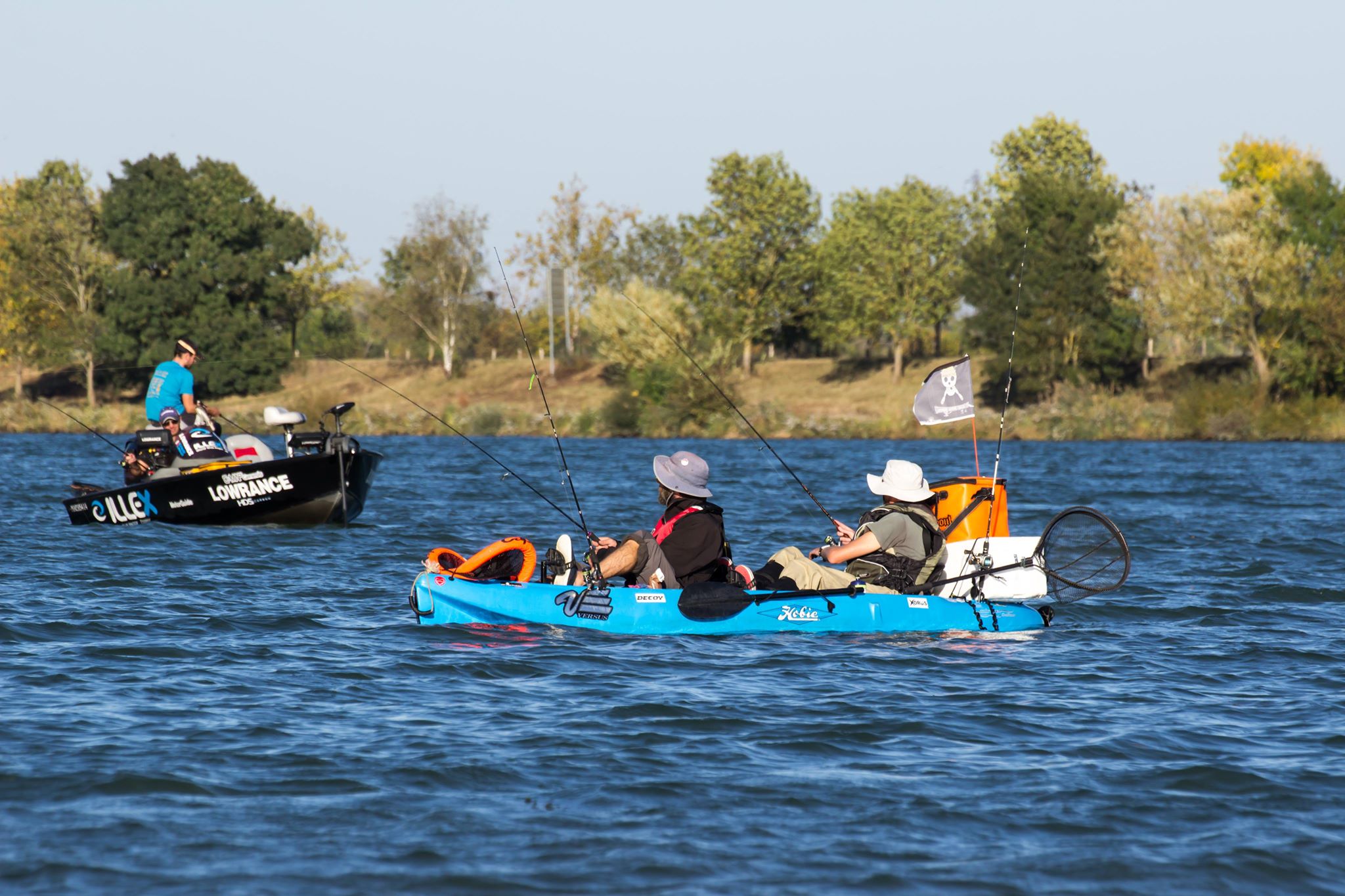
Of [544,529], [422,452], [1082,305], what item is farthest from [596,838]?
[1082,305]

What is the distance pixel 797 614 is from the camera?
10672mm

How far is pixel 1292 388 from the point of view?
5109 centimetres

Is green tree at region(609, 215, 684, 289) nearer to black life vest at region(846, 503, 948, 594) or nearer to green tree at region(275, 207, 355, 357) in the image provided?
green tree at region(275, 207, 355, 357)

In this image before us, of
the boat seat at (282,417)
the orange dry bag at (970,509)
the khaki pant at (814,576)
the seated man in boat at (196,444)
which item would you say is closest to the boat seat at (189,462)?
the seated man in boat at (196,444)

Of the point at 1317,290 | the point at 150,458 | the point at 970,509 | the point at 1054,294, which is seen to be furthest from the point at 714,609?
the point at 1054,294

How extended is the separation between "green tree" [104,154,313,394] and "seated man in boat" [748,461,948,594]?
56.3 m

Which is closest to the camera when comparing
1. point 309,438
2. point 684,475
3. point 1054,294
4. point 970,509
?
point 684,475

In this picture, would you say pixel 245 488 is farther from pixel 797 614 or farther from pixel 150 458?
pixel 797 614

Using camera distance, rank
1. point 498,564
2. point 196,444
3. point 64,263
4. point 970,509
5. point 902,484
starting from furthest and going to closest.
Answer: point 64,263 < point 196,444 < point 970,509 < point 498,564 < point 902,484

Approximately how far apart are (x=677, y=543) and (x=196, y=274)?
5918 centimetres

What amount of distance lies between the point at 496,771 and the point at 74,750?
2172mm

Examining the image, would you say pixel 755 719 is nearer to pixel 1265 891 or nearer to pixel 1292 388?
pixel 1265 891

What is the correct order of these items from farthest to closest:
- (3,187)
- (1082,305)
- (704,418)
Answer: (3,187), (1082,305), (704,418)

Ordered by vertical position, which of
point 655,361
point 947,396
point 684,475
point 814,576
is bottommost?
point 814,576
